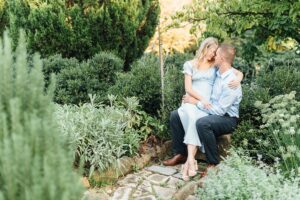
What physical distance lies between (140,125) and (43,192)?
4348 millimetres

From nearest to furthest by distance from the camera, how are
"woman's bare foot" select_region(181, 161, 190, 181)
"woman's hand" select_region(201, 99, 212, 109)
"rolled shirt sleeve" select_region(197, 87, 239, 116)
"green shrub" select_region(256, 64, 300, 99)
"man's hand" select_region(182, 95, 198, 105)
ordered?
"woman's bare foot" select_region(181, 161, 190, 181)
"rolled shirt sleeve" select_region(197, 87, 239, 116)
"woman's hand" select_region(201, 99, 212, 109)
"man's hand" select_region(182, 95, 198, 105)
"green shrub" select_region(256, 64, 300, 99)

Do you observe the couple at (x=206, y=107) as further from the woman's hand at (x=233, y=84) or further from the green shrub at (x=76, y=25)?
the green shrub at (x=76, y=25)

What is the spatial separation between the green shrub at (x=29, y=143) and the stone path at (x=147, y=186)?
262 centimetres

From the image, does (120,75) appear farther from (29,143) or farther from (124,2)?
(29,143)

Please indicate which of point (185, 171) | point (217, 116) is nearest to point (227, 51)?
point (217, 116)

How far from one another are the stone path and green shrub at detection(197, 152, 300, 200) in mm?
373

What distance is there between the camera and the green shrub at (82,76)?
7.21 meters

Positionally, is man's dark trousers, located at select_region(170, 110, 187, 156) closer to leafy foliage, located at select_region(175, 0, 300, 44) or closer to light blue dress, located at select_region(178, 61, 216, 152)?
light blue dress, located at select_region(178, 61, 216, 152)

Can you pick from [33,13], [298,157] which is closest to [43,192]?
[298,157]

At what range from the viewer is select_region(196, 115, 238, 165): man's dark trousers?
5.08m

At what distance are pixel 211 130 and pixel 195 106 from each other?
382 mm

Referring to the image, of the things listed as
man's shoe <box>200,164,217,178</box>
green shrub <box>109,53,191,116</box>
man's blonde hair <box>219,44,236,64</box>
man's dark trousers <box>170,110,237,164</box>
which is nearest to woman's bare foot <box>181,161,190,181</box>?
man's shoe <box>200,164,217,178</box>

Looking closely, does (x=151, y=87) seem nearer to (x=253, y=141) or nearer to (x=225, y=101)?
(x=225, y=101)

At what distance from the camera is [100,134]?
5250mm
